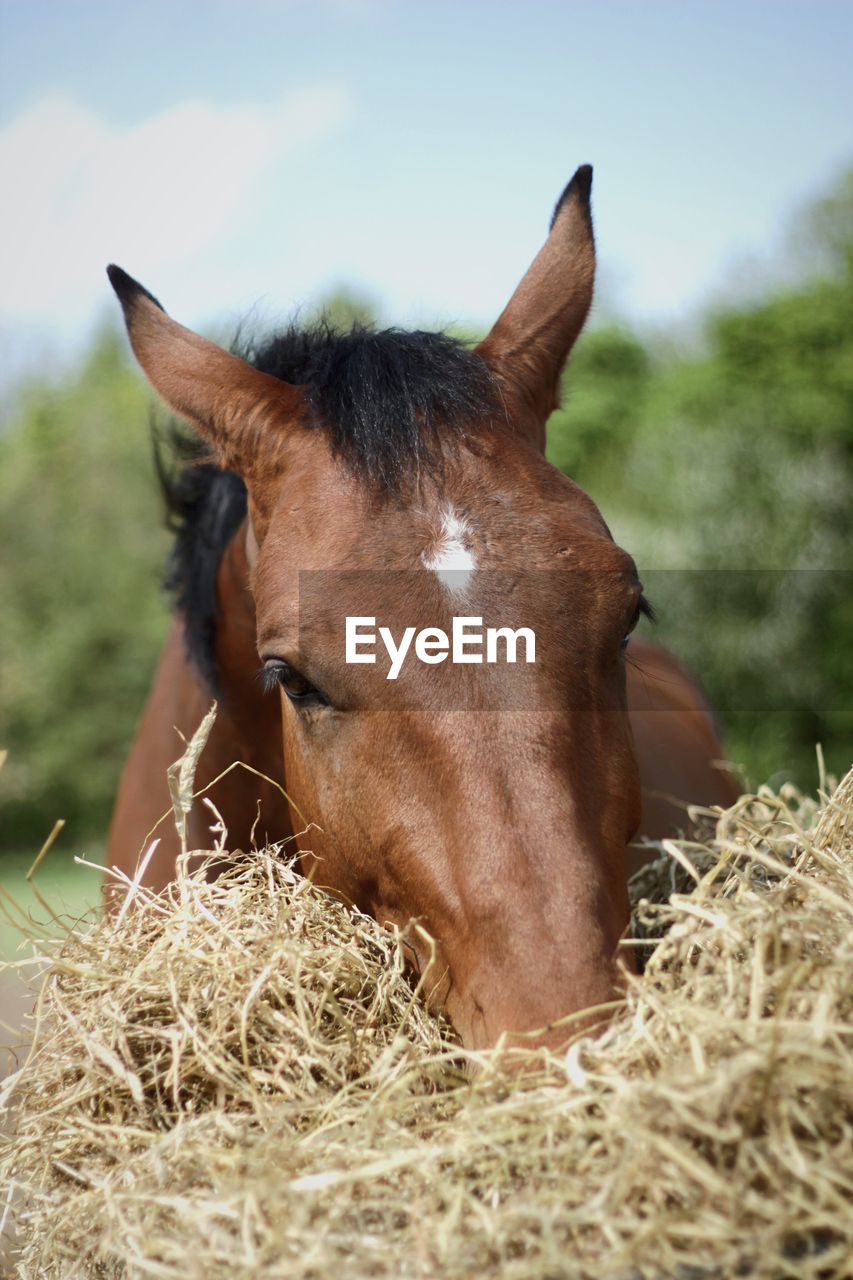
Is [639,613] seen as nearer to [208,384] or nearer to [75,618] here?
[208,384]

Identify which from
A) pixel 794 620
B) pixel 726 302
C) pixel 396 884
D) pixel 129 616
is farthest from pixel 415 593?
pixel 726 302

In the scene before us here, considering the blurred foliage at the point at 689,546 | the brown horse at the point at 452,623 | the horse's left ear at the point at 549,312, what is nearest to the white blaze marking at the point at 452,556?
the brown horse at the point at 452,623

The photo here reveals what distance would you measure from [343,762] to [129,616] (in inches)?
805

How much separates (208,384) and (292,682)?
882 millimetres

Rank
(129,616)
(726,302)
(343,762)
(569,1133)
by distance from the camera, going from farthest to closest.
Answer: (726,302) → (129,616) → (343,762) → (569,1133)

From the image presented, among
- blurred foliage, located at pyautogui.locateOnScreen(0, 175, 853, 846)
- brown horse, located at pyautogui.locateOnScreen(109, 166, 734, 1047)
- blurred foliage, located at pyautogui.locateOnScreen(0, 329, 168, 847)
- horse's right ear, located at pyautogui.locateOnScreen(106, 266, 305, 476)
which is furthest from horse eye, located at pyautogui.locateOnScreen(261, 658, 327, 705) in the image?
blurred foliage, located at pyautogui.locateOnScreen(0, 329, 168, 847)

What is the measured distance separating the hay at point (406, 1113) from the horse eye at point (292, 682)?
1.24 ft

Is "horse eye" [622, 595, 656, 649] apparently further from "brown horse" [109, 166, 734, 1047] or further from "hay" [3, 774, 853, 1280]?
"hay" [3, 774, 853, 1280]

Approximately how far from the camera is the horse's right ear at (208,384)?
8.10 ft

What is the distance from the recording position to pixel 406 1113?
61.9 inches

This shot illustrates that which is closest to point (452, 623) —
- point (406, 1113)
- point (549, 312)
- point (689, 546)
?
point (406, 1113)

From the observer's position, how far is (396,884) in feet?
6.39

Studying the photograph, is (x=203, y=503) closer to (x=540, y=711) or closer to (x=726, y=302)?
(x=540, y=711)

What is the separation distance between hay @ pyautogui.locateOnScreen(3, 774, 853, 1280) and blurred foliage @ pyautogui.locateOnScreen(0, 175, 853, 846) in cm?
1278
